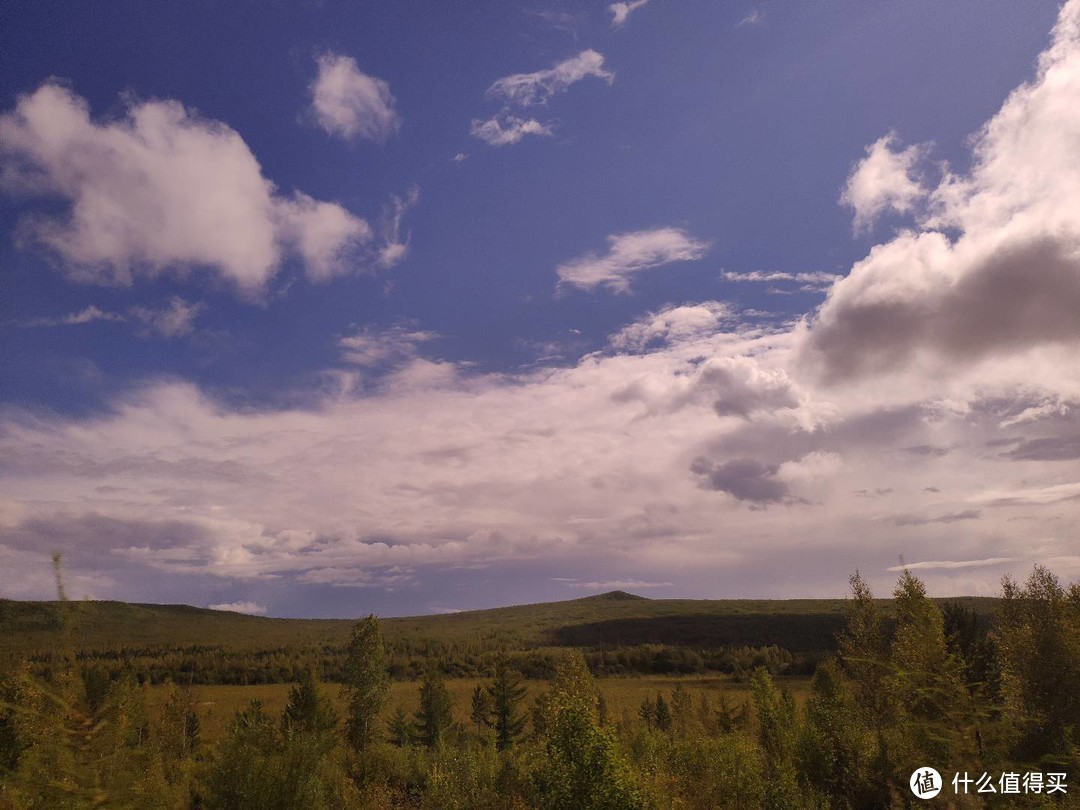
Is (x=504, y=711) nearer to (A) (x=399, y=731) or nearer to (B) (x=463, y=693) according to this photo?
(A) (x=399, y=731)

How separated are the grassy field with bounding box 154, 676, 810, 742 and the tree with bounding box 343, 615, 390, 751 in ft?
102

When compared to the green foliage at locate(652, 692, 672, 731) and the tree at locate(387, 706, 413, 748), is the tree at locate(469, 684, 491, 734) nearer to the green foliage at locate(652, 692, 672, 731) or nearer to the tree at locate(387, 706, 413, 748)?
the tree at locate(387, 706, 413, 748)

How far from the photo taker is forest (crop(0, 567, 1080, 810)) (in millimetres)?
8664

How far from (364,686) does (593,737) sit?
4924cm

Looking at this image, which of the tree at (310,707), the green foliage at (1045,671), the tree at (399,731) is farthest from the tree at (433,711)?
the green foliage at (1045,671)

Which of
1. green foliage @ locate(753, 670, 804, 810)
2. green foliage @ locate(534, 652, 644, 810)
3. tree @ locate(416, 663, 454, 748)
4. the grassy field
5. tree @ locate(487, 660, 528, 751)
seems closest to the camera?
green foliage @ locate(534, 652, 644, 810)

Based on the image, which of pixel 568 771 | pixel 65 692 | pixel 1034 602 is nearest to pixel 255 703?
pixel 568 771

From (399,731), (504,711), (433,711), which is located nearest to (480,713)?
(433,711)

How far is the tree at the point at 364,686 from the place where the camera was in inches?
2484

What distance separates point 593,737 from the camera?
20672mm

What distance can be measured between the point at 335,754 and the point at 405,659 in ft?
423

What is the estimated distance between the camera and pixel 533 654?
173m

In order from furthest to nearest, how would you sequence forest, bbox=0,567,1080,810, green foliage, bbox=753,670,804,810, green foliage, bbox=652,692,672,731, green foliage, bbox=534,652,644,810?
1. green foliage, bbox=652,692,672,731
2. green foliage, bbox=753,670,804,810
3. green foliage, bbox=534,652,644,810
4. forest, bbox=0,567,1080,810

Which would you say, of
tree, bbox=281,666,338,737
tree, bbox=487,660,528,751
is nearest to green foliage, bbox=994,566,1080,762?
tree, bbox=487,660,528,751
